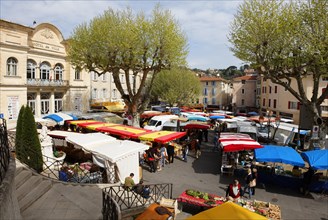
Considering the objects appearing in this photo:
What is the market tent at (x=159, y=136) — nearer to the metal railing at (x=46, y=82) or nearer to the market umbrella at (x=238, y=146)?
the market umbrella at (x=238, y=146)

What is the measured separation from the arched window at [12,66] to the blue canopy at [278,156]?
24.7 m

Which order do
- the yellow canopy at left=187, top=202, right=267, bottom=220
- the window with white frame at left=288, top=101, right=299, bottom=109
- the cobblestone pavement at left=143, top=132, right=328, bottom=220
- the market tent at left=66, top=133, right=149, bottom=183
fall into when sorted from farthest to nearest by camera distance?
the window with white frame at left=288, top=101, right=299, bottom=109, the market tent at left=66, top=133, right=149, bottom=183, the cobblestone pavement at left=143, top=132, right=328, bottom=220, the yellow canopy at left=187, top=202, right=267, bottom=220

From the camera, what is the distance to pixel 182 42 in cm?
2269

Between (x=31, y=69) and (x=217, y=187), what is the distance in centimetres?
2571

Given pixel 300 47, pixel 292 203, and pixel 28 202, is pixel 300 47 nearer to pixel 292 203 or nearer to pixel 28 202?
pixel 292 203

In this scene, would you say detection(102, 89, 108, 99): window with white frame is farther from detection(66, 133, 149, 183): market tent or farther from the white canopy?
detection(66, 133, 149, 183): market tent

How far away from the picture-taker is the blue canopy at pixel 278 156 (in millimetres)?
12123

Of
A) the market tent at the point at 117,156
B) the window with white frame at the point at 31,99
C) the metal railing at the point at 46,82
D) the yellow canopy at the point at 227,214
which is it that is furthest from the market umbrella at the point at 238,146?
the window with white frame at the point at 31,99

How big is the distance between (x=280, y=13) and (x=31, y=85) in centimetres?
2536

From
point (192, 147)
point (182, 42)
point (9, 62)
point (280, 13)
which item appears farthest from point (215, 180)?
point (9, 62)

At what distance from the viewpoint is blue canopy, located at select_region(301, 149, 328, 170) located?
11.8m

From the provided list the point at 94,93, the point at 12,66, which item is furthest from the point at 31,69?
the point at 94,93

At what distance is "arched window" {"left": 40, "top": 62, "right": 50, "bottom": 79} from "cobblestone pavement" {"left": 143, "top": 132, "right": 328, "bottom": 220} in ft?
71.8

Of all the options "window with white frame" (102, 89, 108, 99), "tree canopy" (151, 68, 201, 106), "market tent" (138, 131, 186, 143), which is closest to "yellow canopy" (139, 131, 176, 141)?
"market tent" (138, 131, 186, 143)
